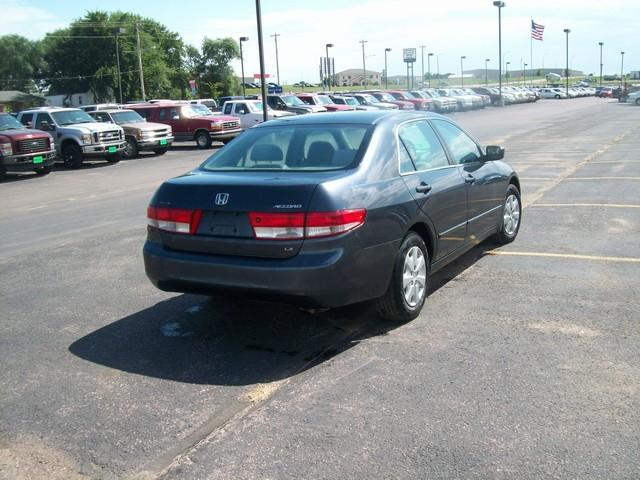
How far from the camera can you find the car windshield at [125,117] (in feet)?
84.2

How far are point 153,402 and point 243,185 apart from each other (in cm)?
156

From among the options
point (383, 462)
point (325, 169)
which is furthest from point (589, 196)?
point (383, 462)

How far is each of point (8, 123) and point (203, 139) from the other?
8701 mm

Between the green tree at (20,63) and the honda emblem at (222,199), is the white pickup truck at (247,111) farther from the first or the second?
the green tree at (20,63)

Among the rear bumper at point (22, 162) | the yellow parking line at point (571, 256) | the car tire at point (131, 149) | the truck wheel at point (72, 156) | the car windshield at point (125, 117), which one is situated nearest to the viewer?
the yellow parking line at point (571, 256)

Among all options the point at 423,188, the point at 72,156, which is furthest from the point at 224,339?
the point at 72,156

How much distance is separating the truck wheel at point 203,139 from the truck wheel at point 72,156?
646 cm

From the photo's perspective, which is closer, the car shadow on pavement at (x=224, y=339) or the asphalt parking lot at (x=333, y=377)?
the asphalt parking lot at (x=333, y=377)

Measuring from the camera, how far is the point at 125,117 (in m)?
26.0

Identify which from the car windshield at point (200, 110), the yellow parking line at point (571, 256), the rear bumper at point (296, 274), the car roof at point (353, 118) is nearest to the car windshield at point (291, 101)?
the car windshield at point (200, 110)

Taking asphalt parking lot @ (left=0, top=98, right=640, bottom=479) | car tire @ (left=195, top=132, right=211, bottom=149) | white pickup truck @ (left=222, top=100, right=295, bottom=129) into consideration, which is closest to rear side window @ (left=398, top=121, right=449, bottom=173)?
asphalt parking lot @ (left=0, top=98, right=640, bottom=479)

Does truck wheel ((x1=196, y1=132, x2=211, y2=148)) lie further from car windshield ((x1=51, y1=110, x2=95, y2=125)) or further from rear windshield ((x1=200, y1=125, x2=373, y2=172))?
rear windshield ((x1=200, y1=125, x2=373, y2=172))

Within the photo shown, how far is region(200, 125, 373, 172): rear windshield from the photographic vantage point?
515 cm

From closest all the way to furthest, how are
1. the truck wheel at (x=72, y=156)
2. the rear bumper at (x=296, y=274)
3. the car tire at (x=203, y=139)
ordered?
the rear bumper at (x=296, y=274) < the truck wheel at (x=72, y=156) < the car tire at (x=203, y=139)
